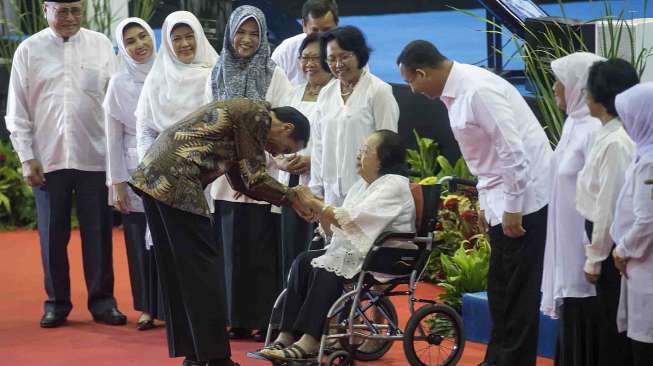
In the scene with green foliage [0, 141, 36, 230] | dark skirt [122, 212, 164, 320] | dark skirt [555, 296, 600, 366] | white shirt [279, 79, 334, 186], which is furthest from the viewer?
green foliage [0, 141, 36, 230]

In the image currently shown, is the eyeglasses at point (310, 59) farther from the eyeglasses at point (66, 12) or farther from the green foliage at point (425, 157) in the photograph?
the green foliage at point (425, 157)

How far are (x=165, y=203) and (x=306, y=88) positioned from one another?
1260 mm

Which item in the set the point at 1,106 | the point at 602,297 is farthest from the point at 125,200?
the point at 1,106

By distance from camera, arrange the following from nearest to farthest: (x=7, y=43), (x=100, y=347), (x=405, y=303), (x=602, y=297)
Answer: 1. (x=602, y=297)
2. (x=100, y=347)
3. (x=405, y=303)
4. (x=7, y=43)

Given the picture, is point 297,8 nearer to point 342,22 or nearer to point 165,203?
point 342,22

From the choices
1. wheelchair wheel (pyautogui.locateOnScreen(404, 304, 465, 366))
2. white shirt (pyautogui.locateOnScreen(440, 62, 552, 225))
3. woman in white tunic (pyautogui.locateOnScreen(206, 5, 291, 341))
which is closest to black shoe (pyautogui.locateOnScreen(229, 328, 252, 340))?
woman in white tunic (pyautogui.locateOnScreen(206, 5, 291, 341))

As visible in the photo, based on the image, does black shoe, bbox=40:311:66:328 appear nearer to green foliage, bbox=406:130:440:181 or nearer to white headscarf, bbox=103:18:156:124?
white headscarf, bbox=103:18:156:124

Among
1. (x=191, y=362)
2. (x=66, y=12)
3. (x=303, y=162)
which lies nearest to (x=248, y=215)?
(x=303, y=162)

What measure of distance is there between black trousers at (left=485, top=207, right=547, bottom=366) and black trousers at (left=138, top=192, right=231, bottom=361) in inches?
43.0

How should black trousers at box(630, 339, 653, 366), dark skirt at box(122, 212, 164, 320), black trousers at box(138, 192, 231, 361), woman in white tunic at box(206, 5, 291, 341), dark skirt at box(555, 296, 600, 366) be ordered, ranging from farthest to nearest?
dark skirt at box(122, 212, 164, 320) < woman in white tunic at box(206, 5, 291, 341) < black trousers at box(138, 192, 231, 361) < dark skirt at box(555, 296, 600, 366) < black trousers at box(630, 339, 653, 366)

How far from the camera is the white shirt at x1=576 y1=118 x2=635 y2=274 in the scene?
3.92 m

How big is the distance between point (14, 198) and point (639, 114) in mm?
6643

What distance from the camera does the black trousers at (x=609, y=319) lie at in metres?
4.02

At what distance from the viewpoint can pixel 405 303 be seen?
640 cm
